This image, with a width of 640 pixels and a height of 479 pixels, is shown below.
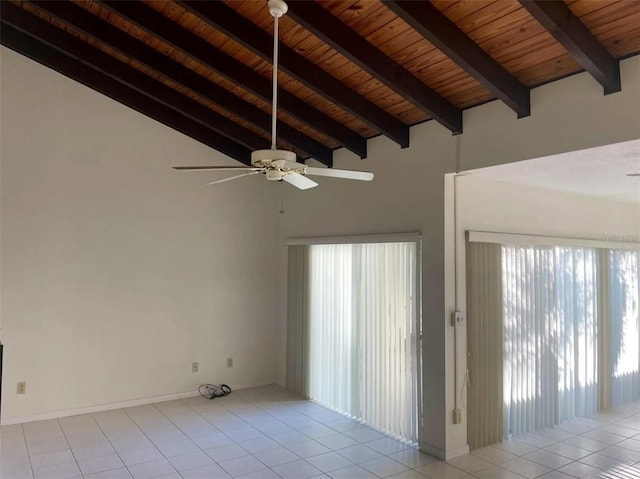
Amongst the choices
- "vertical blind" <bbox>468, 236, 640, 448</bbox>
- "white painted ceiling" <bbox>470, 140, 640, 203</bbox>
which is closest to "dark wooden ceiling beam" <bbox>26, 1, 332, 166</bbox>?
"white painted ceiling" <bbox>470, 140, 640, 203</bbox>

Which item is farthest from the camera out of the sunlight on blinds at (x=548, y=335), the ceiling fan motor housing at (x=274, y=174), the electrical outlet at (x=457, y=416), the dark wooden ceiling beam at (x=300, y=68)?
the sunlight on blinds at (x=548, y=335)

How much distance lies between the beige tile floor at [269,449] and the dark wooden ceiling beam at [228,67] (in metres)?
2.79

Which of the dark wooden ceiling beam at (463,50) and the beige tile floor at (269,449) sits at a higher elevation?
the dark wooden ceiling beam at (463,50)

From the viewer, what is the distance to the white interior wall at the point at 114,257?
4207 millimetres

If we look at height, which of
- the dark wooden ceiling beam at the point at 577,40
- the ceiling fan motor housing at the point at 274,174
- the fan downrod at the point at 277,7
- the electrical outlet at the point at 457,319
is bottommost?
the electrical outlet at the point at 457,319

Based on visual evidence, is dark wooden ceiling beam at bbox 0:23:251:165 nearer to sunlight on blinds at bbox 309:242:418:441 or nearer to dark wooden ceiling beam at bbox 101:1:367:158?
dark wooden ceiling beam at bbox 101:1:367:158

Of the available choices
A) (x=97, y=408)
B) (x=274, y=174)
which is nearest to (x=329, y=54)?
(x=274, y=174)

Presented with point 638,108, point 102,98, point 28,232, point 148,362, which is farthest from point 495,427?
point 102,98

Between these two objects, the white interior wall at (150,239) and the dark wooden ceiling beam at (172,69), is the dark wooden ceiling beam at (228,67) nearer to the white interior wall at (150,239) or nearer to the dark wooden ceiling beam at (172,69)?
the white interior wall at (150,239)

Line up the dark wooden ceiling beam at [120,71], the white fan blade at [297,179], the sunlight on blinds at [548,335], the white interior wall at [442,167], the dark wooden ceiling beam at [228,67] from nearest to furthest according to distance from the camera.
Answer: the white fan blade at [297,179], the white interior wall at [442,167], the dark wooden ceiling beam at [228,67], the dark wooden ceiling beam at [120,71], the sunlight on blinds at [548,335]

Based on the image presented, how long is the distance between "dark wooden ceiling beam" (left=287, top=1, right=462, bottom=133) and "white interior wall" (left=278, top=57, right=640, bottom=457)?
0.76 feet

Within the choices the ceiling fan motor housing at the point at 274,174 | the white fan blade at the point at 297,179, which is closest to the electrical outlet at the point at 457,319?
the white fan blade at the point at 297,179

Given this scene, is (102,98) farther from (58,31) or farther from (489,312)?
(489,312)

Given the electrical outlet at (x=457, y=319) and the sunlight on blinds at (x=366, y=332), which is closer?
the electrical outlet at (x=457, y=319)
